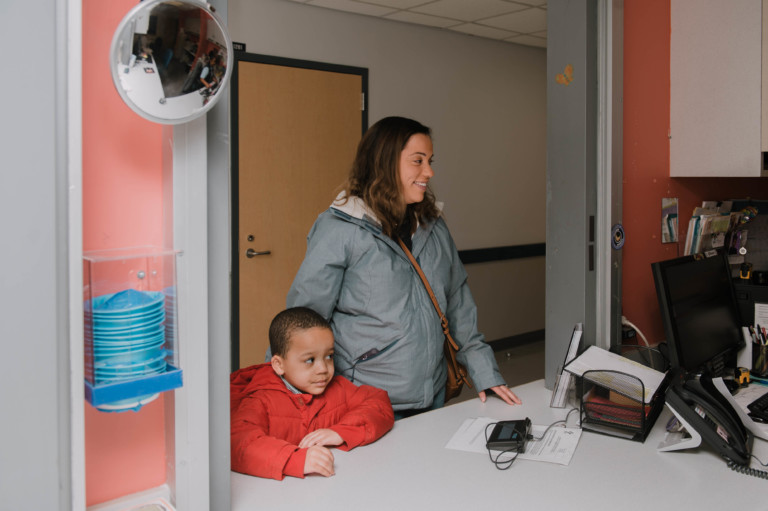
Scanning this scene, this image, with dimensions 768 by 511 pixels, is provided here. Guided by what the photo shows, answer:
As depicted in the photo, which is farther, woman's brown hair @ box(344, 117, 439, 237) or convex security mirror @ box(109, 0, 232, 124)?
woman's brown hair @ box(344, 117, 439, 237)

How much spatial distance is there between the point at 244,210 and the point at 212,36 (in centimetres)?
291

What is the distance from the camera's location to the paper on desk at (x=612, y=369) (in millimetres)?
1728

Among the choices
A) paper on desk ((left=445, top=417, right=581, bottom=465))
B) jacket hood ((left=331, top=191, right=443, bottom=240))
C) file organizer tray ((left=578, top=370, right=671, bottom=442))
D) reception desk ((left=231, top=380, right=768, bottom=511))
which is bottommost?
reception desk ((left=231, top=380, right=768, bottom=511))

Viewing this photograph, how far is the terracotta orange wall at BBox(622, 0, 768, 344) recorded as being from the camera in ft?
7.22

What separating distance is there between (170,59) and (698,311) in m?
1.76

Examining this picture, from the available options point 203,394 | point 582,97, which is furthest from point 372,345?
point 582,97

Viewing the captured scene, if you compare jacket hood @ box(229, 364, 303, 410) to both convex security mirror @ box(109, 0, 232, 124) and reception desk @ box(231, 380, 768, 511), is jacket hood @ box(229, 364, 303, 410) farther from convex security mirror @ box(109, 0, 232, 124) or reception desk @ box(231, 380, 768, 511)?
convex security mirror @ box(109, 0, 232, 124)

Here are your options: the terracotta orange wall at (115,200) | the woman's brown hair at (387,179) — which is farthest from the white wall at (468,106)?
the terracotta orange wall at (115,200)

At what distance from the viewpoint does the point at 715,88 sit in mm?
2287

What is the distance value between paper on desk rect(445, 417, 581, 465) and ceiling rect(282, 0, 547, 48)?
9.88 feet

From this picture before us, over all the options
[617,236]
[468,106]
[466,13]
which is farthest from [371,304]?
[468,106]

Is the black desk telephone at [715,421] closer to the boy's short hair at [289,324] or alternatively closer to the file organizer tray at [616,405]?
the file organizer tray at [616,405]

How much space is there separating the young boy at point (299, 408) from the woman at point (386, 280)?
137 mm

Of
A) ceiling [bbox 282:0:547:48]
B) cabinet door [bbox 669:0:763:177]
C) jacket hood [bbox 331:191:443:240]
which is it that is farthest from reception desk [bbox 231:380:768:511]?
ceiling [bbox 282:0:547:48]
